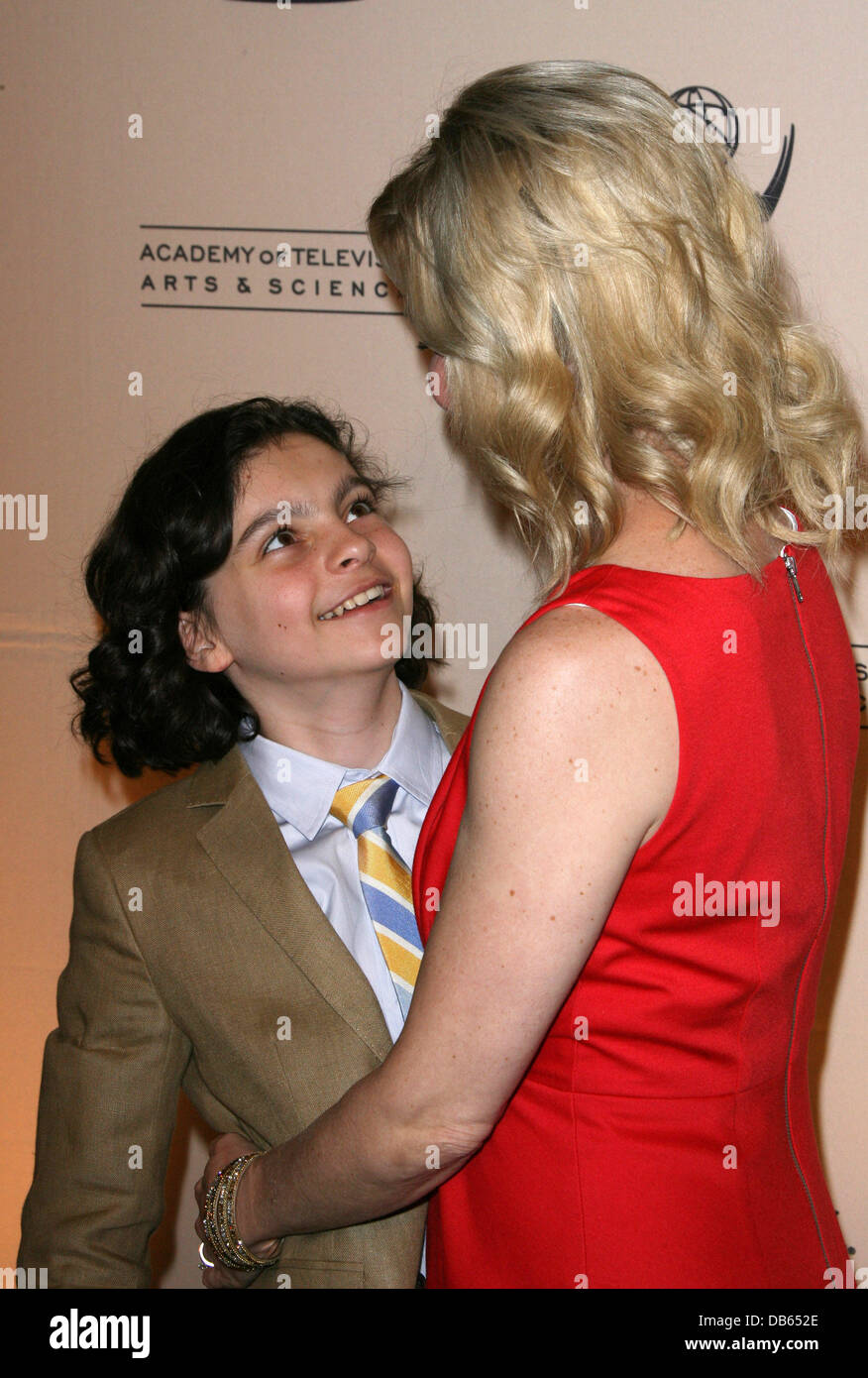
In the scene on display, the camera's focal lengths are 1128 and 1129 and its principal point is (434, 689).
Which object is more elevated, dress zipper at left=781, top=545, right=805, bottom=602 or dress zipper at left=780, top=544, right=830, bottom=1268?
dress zipper at left=781, top=545, right=805, bottom=602

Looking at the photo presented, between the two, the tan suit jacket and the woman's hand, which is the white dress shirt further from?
the woman's hand

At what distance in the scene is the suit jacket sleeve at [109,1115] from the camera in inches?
52.9

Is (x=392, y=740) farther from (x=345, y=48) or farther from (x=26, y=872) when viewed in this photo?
(x=345, y=48)

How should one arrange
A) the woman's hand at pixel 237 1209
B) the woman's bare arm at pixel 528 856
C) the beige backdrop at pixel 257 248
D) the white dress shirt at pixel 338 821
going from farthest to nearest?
the beige backdrop at pixel 257 248 < the white dress shirt at pixel 338 821 < the woman's hand at pixel 237 1209 < the woman's bare arm at pixel 528 856

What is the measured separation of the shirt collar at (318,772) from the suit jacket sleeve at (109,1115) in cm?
24

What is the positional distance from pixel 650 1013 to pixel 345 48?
1751 millimetres

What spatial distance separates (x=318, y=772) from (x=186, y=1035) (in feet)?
1.18

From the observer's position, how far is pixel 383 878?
4.59ft

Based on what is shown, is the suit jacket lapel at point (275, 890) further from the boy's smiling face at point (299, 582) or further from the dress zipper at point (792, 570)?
the dress zipper at point (792, 570)

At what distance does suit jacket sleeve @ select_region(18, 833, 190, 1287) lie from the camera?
134 centimetres

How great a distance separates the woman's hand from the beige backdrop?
1.04 m
